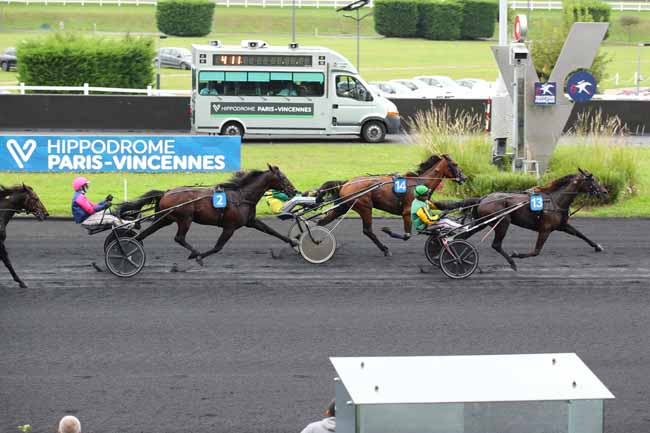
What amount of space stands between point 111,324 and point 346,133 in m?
18.0

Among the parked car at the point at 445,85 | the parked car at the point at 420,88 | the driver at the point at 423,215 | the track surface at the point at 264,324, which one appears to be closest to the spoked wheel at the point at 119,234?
the track surface at the point at 264,324

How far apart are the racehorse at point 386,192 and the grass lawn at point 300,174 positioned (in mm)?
3772

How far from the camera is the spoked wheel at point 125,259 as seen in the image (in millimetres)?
13547

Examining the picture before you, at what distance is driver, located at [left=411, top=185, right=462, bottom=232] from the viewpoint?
536 inches

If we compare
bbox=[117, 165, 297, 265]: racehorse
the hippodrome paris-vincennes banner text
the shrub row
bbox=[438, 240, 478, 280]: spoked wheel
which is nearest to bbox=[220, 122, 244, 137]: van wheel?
the hippodrome paris-vincennes banner text

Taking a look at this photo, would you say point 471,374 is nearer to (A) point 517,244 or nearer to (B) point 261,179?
(B) point 261,179

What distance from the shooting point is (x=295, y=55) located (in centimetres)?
2830

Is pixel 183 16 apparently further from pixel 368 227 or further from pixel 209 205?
pixel 209 205

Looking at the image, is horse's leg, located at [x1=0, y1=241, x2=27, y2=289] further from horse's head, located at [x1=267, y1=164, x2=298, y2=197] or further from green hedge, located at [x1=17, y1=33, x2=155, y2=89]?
green hedge, located at [x1=17, y1=33, x2=155, y2=89]

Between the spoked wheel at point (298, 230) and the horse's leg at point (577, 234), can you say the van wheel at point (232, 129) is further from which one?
the horse's leg at point (577, 234)

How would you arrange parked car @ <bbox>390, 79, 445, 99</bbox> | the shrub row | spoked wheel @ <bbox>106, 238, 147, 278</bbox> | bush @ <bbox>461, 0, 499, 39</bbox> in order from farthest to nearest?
1. the shrub row
2. bush @ <bbox>461, 0, 499, 39</bbox>
3. parked car @ <bbox>390, 79, 445, 99</bbox>
4. spoked wheel @ <bbox>106, 238, 147, 278</bbox>

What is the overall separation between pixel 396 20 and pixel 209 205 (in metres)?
59.2

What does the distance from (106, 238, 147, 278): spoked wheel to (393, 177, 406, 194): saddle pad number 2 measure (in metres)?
3.60

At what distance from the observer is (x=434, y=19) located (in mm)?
71250
